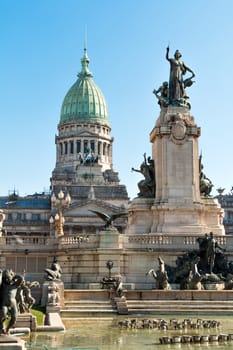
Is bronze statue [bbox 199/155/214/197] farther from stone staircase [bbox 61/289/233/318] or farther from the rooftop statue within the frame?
stone staircase [bbox 61/289/233/318]

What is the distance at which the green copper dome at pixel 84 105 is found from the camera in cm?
14012

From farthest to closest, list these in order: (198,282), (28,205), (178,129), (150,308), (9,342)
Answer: (28,205), (178,129), (198,282), (150,308), (9,342)

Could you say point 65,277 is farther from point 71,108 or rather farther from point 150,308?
point 71,108

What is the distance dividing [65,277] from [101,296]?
7.71 meters

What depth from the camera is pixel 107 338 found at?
1933 cm

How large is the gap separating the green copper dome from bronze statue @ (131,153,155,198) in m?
99.2

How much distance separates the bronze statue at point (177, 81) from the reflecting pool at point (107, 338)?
21.2m

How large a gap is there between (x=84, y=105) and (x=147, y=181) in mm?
102356

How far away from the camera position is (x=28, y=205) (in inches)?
4680

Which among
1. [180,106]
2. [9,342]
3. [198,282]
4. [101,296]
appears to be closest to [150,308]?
[101,296]

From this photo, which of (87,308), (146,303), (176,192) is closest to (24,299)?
(87,308)

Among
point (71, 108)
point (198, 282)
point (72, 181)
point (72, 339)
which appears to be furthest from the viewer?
point (71, 108)

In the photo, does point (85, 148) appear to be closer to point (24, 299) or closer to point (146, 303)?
point (146, 303)

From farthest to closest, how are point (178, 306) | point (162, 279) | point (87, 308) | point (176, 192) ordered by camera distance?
point (176, 192), point (162, 279), point (178, 306), point (87, 308)
